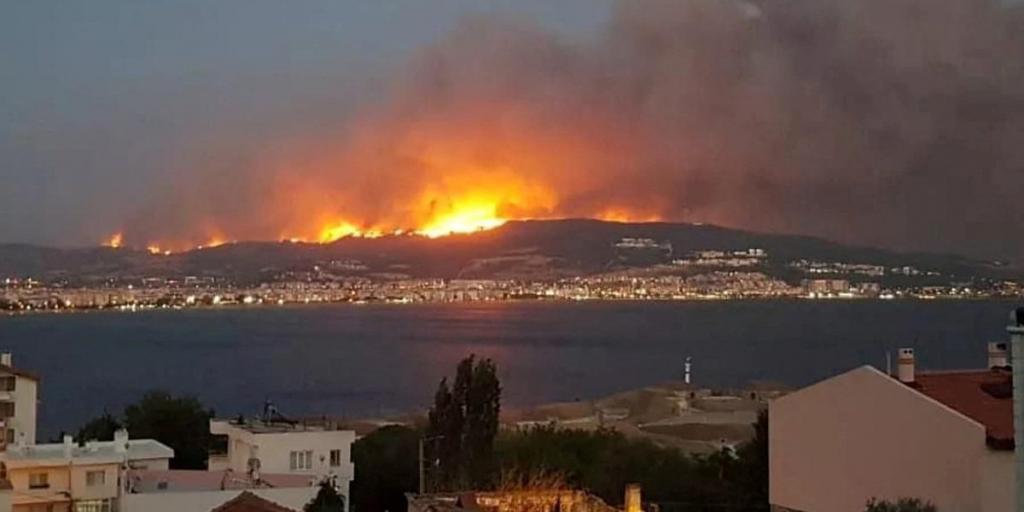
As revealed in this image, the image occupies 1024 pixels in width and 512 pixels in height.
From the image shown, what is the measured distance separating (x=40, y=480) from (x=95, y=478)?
115 cm

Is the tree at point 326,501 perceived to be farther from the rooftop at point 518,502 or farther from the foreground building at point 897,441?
the foreground building at point 897,441

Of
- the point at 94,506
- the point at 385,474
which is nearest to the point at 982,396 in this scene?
the point at 94,506

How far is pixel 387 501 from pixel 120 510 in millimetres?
7519

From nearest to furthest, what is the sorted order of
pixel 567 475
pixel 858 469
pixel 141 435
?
pixel 858 469
pixel 567 475
pixel 141 435

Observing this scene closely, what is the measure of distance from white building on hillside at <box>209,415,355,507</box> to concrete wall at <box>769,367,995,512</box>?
15253mm

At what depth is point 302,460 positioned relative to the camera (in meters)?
31.2

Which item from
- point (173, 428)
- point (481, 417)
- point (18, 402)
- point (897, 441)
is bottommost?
point (173, 428)

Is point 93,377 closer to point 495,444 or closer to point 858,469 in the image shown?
point 495,444

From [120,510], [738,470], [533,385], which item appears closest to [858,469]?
[738,470]

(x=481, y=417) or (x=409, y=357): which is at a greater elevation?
(x=481, y=417)

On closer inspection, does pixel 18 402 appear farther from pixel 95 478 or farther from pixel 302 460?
pixel 302 460

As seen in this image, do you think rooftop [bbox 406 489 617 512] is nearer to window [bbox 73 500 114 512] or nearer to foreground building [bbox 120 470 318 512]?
foreground building [bbox 120 470 318 512]

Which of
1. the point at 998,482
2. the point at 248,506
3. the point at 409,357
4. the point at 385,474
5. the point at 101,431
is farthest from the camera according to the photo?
the point at 409,357

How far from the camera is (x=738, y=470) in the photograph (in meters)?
26.8
